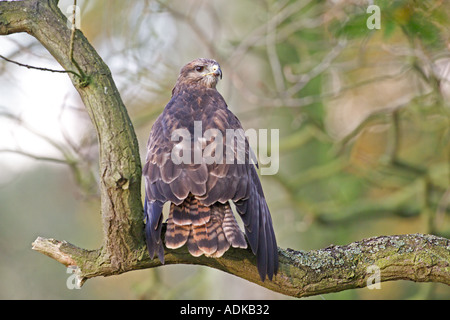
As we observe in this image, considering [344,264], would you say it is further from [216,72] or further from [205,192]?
[216,72]

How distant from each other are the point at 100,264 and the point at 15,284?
895 centimetres

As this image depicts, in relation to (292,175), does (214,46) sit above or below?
above

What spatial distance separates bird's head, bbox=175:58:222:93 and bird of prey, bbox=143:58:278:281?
0.83 metres

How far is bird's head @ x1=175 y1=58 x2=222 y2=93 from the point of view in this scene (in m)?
5.31

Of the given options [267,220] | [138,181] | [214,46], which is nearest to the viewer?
[138,181]

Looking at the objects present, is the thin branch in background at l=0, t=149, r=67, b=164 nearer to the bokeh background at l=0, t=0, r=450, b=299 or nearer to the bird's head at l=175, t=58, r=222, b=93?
the bokeh background at l=0, t=0, r=450, b=299

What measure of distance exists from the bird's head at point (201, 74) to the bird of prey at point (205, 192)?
32.7 inches

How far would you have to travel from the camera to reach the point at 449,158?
7773mm

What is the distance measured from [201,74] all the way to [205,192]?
5.64ft

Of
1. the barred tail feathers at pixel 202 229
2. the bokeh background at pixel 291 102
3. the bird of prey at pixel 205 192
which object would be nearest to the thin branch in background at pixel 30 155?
the bokeh background at pixel 291 102
